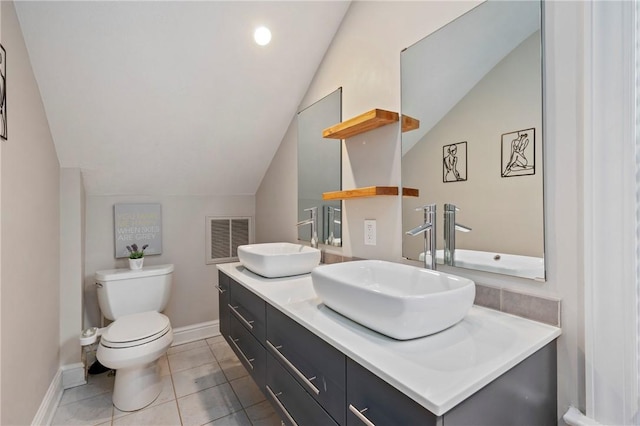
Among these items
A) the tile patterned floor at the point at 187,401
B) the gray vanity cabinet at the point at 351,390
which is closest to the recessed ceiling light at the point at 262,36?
the gray vanity cabinet at the point at 351,390

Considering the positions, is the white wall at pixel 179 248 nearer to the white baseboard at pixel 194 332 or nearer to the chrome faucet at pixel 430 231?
the white baseboard at pixel 194 332

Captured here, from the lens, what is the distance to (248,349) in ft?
5.30

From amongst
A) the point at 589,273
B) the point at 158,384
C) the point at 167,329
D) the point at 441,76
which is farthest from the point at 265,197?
the point at 589,273

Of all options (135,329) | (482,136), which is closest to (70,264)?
(135,329)

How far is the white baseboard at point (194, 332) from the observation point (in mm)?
2701

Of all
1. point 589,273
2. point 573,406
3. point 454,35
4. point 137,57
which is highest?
point 137,57

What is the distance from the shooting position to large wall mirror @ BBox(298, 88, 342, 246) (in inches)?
77.5

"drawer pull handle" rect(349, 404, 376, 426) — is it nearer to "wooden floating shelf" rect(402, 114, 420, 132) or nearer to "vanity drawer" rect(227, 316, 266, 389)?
"vanity drawer" rect(227, 316, 266, 389)

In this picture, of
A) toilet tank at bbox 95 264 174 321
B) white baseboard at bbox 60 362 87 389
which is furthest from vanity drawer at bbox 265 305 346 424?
white baseboard at bbox 60 362 87 389

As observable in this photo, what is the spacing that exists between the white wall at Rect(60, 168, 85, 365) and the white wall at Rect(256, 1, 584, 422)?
1346 millimetres

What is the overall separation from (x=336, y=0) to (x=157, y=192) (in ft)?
6.30

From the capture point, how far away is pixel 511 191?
3.67ft

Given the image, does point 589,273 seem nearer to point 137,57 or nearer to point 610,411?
point 610,411

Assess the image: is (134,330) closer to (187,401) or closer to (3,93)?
(187,401)
